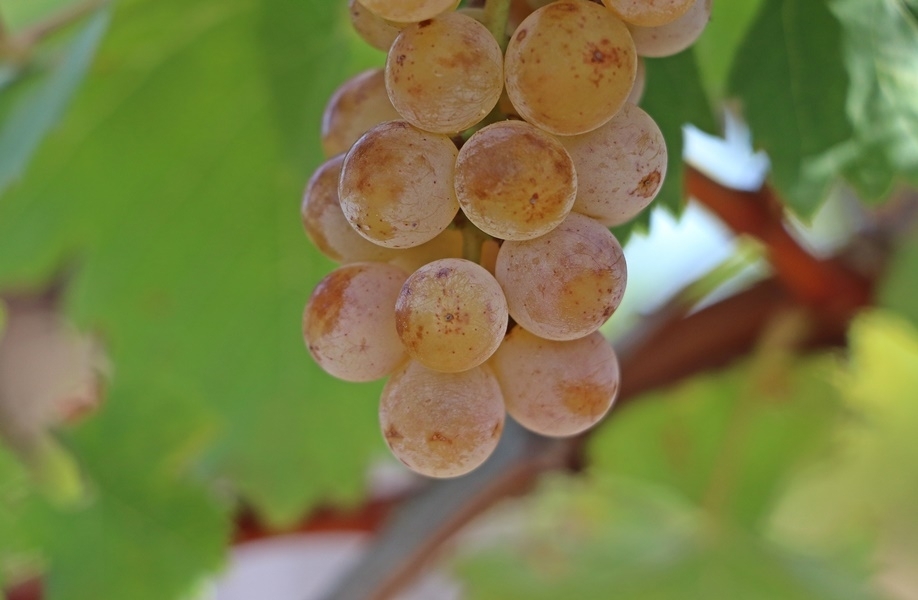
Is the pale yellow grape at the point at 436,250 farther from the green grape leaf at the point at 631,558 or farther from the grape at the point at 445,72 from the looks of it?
the green grape leaf at the point at 631,558

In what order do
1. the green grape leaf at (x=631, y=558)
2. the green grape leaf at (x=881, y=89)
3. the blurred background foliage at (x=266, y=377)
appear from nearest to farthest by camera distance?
the green grape leaf at (x=881, y=89)
the blurred background foliage at (x=266, y=377)
the green grape leaf at (x=631, y=558)

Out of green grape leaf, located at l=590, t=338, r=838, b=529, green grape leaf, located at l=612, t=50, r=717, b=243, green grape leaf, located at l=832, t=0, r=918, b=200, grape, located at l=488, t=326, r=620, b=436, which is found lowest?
green grape leaf, located at l=590, t=338, r=838, b=529

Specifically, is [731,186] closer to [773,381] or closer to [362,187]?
[773,381]

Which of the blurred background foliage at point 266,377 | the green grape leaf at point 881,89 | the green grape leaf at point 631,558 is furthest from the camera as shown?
the green grape leaf at point 631,558

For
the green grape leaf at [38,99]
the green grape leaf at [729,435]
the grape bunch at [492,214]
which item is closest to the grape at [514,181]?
the grape bunch at [492,214]

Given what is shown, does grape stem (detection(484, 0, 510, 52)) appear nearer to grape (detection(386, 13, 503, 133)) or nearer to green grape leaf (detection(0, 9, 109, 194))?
grape (detection(386, 13, 503, 133))

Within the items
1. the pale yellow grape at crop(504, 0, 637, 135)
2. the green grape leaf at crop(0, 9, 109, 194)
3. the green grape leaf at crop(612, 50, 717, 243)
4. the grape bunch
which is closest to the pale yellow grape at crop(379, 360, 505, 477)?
the grape bunch

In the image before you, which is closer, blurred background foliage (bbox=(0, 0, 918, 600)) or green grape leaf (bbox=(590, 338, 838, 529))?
blurred background foliage (bbox=(0, 0, 918, 600))
